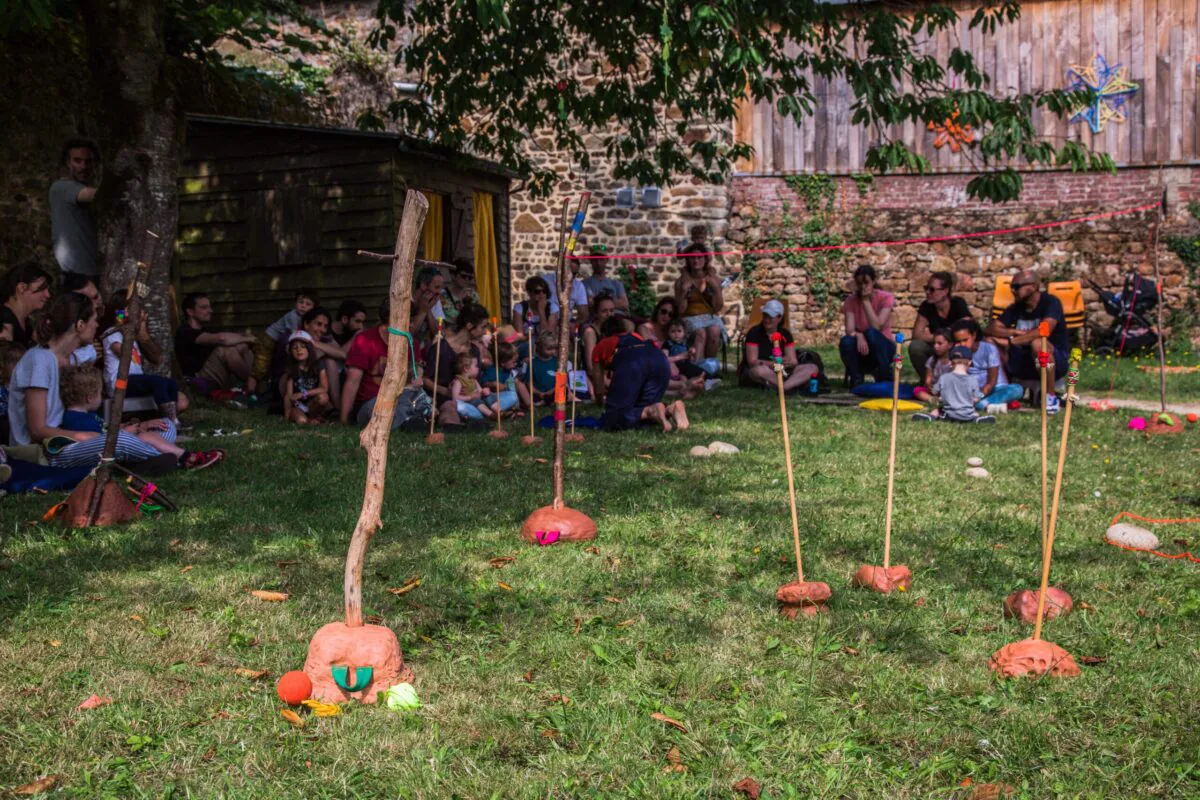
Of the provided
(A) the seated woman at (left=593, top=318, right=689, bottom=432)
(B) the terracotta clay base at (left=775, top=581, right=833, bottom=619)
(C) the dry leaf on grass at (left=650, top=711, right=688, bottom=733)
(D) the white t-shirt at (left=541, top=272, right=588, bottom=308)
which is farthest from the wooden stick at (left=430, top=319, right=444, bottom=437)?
(C) the dry leaf on grass at (left=650, top=711, right=688, bottom=733)

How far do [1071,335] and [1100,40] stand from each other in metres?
4.54

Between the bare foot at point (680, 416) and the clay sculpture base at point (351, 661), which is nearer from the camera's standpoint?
the clay sculpture base at point (351, 661)

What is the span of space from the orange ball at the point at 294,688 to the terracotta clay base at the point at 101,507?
7.85 feet

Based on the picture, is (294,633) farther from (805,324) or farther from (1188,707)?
(805,324)

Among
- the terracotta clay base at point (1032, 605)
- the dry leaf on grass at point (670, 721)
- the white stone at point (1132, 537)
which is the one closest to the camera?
the dry leaf on grass at point (670, 721)

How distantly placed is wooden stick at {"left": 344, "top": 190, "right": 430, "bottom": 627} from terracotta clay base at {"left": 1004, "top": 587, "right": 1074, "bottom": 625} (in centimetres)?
218

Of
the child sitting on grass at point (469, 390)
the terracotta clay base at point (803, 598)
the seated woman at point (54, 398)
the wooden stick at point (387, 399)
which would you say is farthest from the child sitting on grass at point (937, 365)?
the wooden stick at point (387, 399)

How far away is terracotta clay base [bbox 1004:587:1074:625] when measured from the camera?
3.71 meters

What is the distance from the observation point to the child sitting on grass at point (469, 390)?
29.0ft

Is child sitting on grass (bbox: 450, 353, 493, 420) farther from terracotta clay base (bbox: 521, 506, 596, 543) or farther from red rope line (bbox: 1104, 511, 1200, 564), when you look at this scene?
red rope line (bbox: 1104, 511, 1200, 564)

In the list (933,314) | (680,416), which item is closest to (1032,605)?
(680,416)

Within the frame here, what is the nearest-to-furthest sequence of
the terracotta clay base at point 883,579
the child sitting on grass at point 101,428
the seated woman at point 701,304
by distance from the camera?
1. the terracotta clay base at point 883,579
2. the child sitting on grass at point 101,428
3. the seated woman at point 701,304

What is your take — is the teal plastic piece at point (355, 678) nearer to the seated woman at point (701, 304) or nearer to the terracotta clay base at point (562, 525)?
the terracotta clay base at point (562, 525)

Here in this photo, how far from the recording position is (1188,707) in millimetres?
3023
